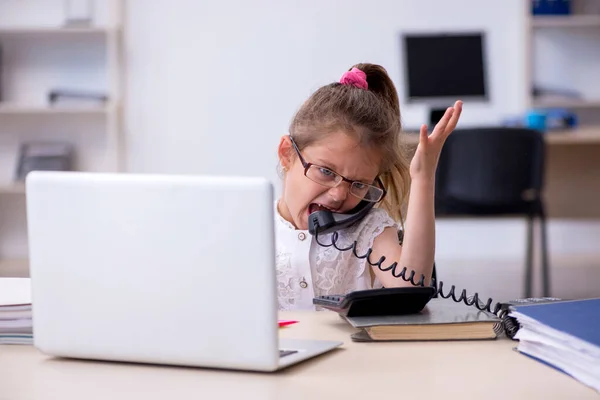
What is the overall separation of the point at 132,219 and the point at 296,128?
89 centimetres

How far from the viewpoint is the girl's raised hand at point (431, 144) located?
1252 millimetres

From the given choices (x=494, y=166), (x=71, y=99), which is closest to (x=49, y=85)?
(x=71, y=99)

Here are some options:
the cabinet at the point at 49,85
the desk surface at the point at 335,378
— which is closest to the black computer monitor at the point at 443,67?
the cabinet at the point at 49,85

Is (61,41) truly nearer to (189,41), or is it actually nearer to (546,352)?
(189,41)

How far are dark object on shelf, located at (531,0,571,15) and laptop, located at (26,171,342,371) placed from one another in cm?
391

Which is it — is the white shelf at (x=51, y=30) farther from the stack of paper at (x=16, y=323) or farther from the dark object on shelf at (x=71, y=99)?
the stack of paper at (x=16, y=323)

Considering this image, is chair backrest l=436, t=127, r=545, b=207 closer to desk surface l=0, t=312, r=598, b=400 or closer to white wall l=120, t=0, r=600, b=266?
white wall l=120, t=0, r=600, b=266

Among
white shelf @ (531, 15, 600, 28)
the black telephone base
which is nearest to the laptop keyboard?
the black telephone base

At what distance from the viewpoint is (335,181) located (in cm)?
157

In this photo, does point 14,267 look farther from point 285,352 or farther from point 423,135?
point 285,352

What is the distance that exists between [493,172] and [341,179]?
2.21 meters

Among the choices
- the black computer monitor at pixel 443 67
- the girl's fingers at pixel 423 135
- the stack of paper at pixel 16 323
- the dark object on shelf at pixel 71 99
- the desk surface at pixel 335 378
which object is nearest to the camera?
the desk surface at pixel 335 378

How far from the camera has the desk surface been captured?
0.79m

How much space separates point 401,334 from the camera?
102cm
